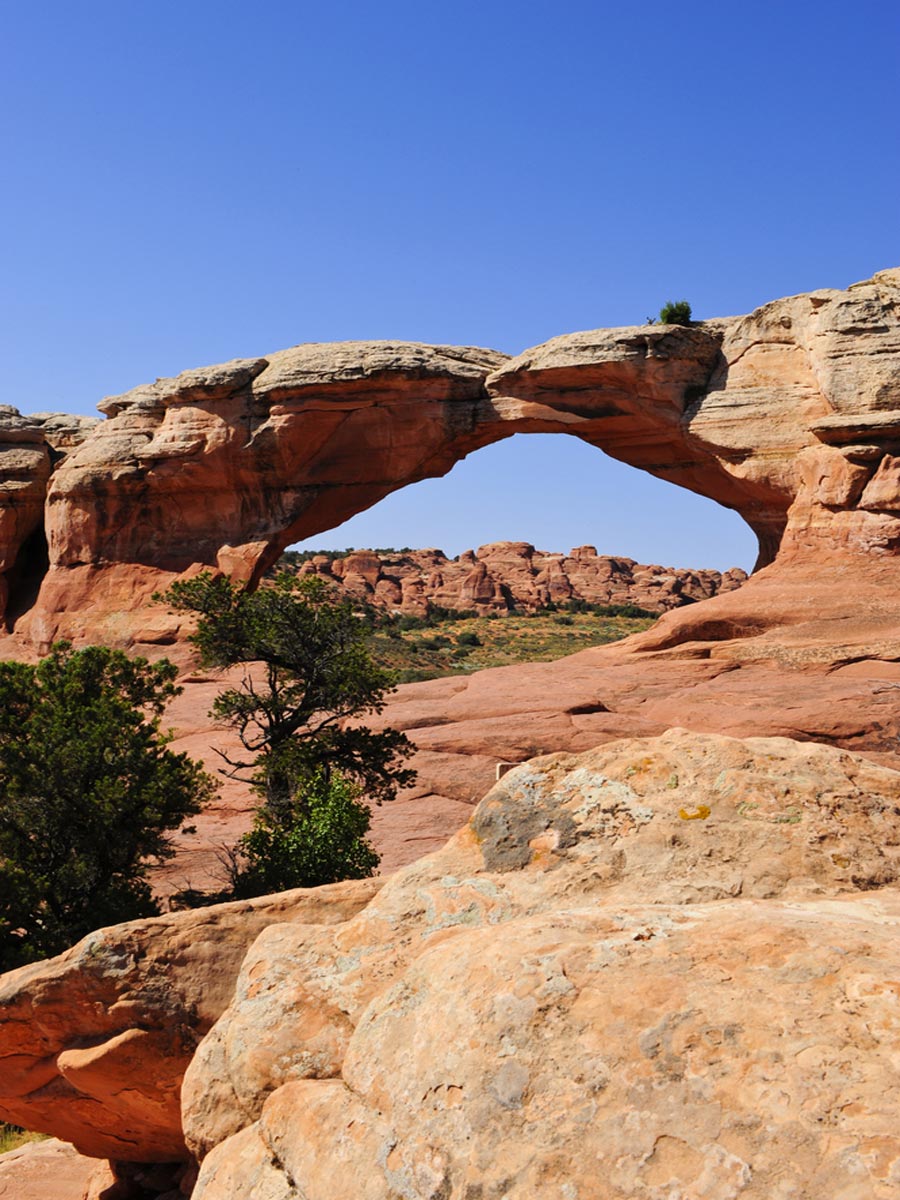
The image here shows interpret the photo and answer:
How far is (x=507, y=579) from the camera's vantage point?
320 ft

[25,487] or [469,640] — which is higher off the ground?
[25,487]

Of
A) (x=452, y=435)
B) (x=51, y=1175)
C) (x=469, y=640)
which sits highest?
(x=452, y=435)

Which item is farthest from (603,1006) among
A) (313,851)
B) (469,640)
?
(469,640)

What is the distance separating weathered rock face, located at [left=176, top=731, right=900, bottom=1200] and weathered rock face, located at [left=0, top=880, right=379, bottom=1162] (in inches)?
61.7

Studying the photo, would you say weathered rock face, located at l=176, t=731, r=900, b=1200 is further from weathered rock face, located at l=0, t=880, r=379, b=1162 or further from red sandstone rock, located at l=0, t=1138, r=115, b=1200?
red sandstone rock, located at l=0, t=1138, r=115, b=1200

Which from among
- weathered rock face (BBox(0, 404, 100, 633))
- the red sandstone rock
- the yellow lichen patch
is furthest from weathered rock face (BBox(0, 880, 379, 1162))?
weathered rock face (BBox(0, 404, 100, 633))

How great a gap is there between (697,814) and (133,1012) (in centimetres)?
430

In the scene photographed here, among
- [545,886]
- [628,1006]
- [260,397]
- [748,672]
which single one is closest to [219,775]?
[748,672]

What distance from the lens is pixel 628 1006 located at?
412cm

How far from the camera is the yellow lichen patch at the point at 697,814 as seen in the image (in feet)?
19.7

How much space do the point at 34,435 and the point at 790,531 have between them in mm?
26700

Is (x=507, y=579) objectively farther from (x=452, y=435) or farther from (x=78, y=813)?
(x=78, y=813)

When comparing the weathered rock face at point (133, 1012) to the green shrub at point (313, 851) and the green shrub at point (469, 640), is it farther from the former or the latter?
the green shrub at point (469, 640)

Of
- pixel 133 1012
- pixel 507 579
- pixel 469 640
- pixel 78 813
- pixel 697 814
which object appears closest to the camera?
pixel 697 814
